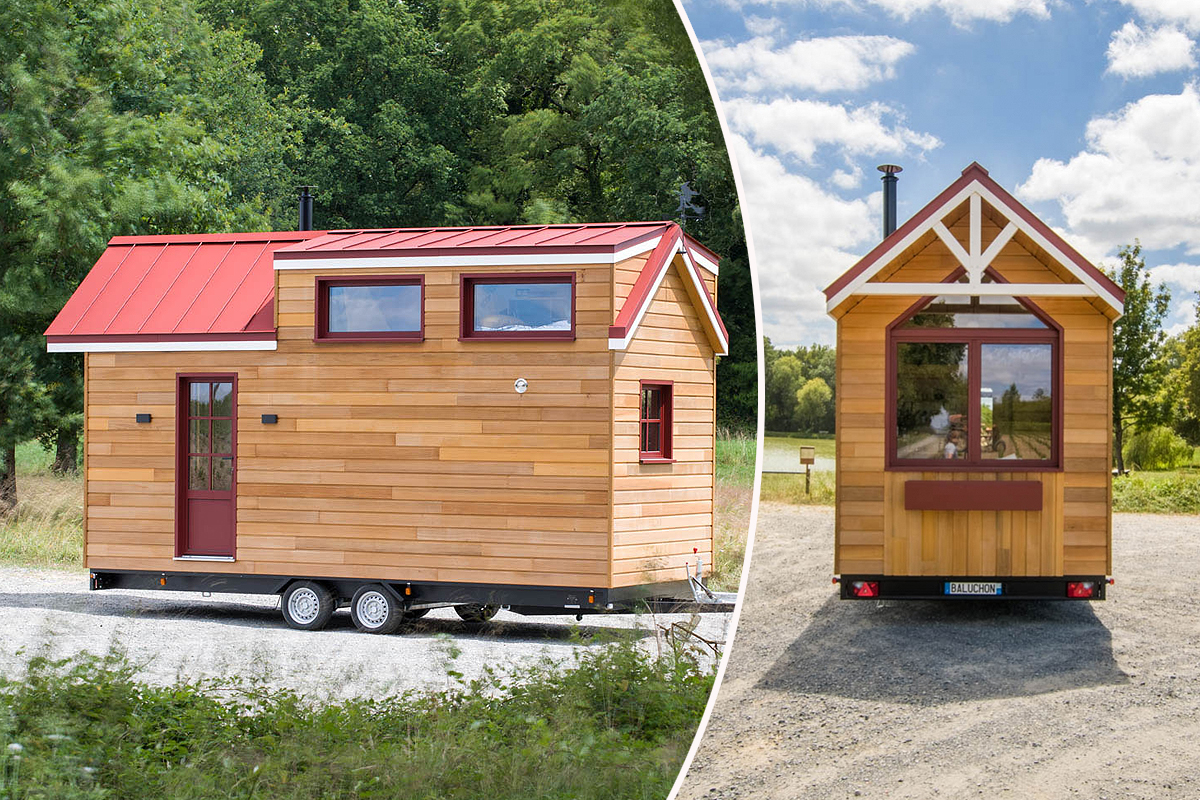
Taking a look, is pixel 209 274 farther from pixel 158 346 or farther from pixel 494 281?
pixel 494 281

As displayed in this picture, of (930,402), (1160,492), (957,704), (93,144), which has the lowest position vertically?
(957,704)

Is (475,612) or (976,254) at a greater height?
(976,254)

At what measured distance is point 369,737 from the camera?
9.00ft

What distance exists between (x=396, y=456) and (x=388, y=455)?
3 centimetres

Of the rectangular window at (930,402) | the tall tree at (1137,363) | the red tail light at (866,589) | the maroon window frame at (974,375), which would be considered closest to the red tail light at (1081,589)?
the maroon window frame at (974,375)

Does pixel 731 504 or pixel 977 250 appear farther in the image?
pixel 977 250

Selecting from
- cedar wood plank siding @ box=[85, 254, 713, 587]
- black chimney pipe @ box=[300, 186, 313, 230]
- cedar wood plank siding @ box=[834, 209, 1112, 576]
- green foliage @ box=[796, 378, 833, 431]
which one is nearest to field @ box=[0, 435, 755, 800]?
cedar wood plank siding @ box=[85, 254, 713, 587]

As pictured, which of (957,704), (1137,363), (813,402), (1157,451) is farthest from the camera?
(1157,451)

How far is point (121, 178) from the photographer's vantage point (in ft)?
13.1

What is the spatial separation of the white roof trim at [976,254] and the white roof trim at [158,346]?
15.3 ft

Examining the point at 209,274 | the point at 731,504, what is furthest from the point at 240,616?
the point at 731,504

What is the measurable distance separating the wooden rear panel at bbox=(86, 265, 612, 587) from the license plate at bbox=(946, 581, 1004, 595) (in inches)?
177

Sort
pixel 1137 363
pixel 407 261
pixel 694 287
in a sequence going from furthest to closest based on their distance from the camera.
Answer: pixel 1137 363
pixel 407 261
pixel 694 287

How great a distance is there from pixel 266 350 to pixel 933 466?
5557 mm
